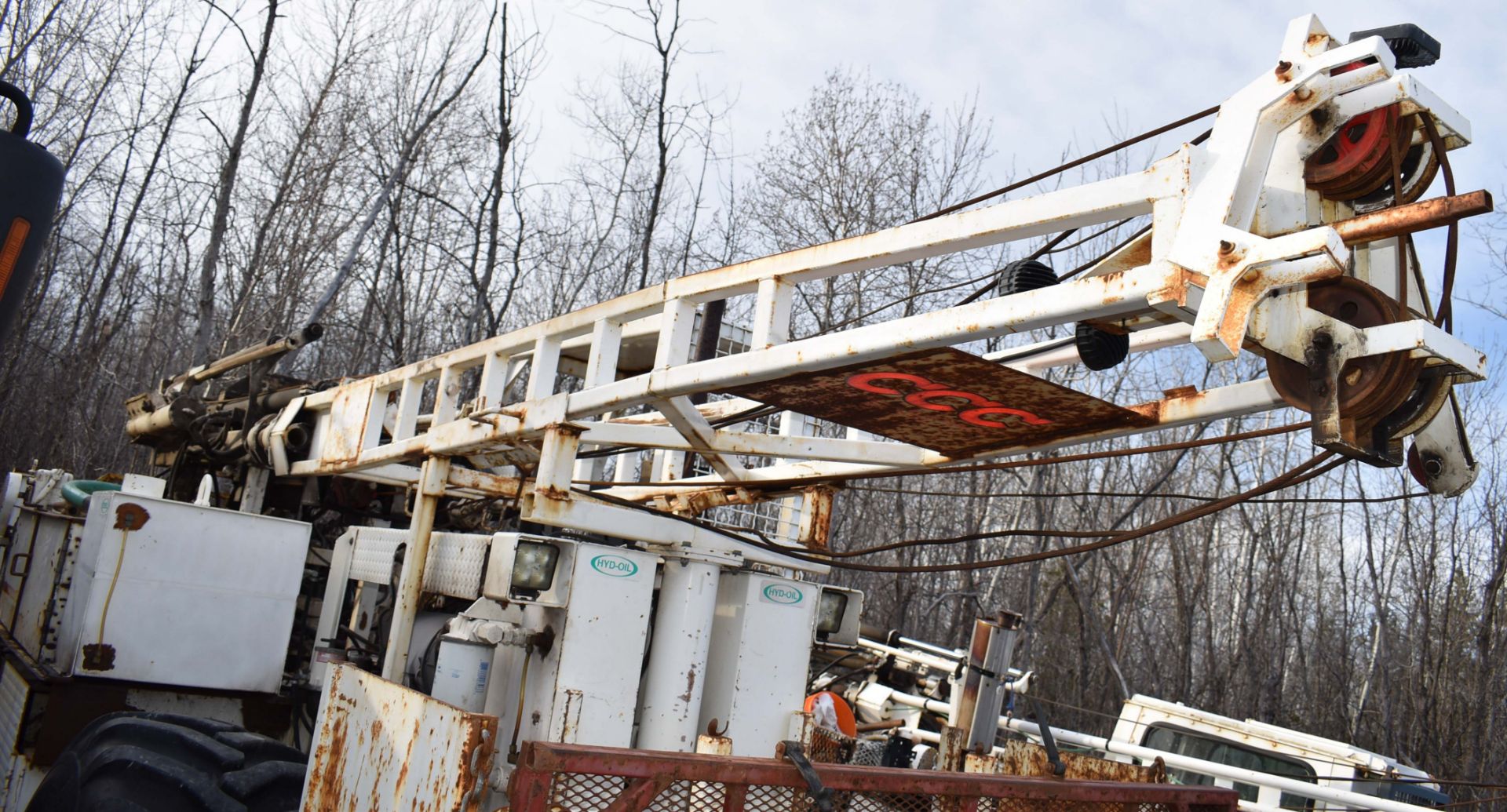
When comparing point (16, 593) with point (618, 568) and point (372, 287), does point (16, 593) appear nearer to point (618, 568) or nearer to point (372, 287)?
point (618, 568)

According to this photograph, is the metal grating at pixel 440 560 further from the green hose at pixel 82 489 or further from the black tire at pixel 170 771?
the green hose at pixel 82 489

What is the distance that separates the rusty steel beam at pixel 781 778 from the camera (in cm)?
314

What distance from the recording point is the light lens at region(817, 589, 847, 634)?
5.42m

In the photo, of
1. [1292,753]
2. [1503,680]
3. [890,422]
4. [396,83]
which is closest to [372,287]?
[396,83]

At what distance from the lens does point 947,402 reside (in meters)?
4.28

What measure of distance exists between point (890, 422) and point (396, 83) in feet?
54.8

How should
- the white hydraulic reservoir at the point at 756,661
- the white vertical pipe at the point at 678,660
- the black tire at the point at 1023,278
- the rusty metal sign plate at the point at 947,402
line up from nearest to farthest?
the black tire at the point at 1023,278
the rusty metal sign plate at the point at 947,402
the white vertical pipe at the point at 678,660
the white hydraulic reservoir at the point at 756,661

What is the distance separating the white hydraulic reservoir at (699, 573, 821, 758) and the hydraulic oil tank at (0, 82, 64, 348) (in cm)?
325

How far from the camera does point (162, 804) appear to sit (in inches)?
171

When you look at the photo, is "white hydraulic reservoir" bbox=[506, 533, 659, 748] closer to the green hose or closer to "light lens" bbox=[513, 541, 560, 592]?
"light lens" bbox=[513, 541, 560, 592]

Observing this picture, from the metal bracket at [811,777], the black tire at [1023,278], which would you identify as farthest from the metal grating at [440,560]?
the black tire at [1023,278]

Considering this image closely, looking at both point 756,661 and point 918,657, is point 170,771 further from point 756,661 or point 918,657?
point 918,657

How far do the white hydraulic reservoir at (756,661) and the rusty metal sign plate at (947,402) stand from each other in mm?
794

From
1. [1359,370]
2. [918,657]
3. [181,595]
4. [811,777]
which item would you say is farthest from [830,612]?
[918,657]
